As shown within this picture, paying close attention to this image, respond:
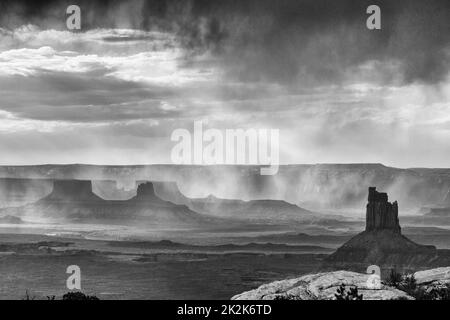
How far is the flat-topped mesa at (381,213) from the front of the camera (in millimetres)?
173125

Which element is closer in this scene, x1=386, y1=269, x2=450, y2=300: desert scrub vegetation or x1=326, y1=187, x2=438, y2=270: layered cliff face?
x1=386, y1=269, x2=450, y2=300: desert scrub vegetation

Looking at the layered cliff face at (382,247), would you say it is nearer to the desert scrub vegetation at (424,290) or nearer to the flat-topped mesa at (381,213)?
the flat-topped mesa at (381,213)

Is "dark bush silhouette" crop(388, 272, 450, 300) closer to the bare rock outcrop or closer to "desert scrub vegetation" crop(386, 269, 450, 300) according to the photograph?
"desert scrub vegetation" crop(386, 269, 450, 300)

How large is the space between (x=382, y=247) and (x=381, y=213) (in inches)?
326

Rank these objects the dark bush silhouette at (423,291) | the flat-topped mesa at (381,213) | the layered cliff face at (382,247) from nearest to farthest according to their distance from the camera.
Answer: the dark bush silhouette at (423,291), the layered cliff face at (382,247), the flat-topped mesa at (381,213)

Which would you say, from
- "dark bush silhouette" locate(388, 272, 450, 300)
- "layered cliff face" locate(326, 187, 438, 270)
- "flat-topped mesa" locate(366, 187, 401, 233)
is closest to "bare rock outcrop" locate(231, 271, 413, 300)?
"dark bush silhouette" locate(388, 272, 450, 300)

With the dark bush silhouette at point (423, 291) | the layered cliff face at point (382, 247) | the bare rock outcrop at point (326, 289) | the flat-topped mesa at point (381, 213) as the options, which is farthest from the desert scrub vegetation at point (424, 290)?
the flat-topped mesa at point (381, 213)

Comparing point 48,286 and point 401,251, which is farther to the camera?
point 401,251

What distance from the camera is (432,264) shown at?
171625mm

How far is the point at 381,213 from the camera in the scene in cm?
17575

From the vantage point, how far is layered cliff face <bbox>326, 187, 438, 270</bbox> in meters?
172
